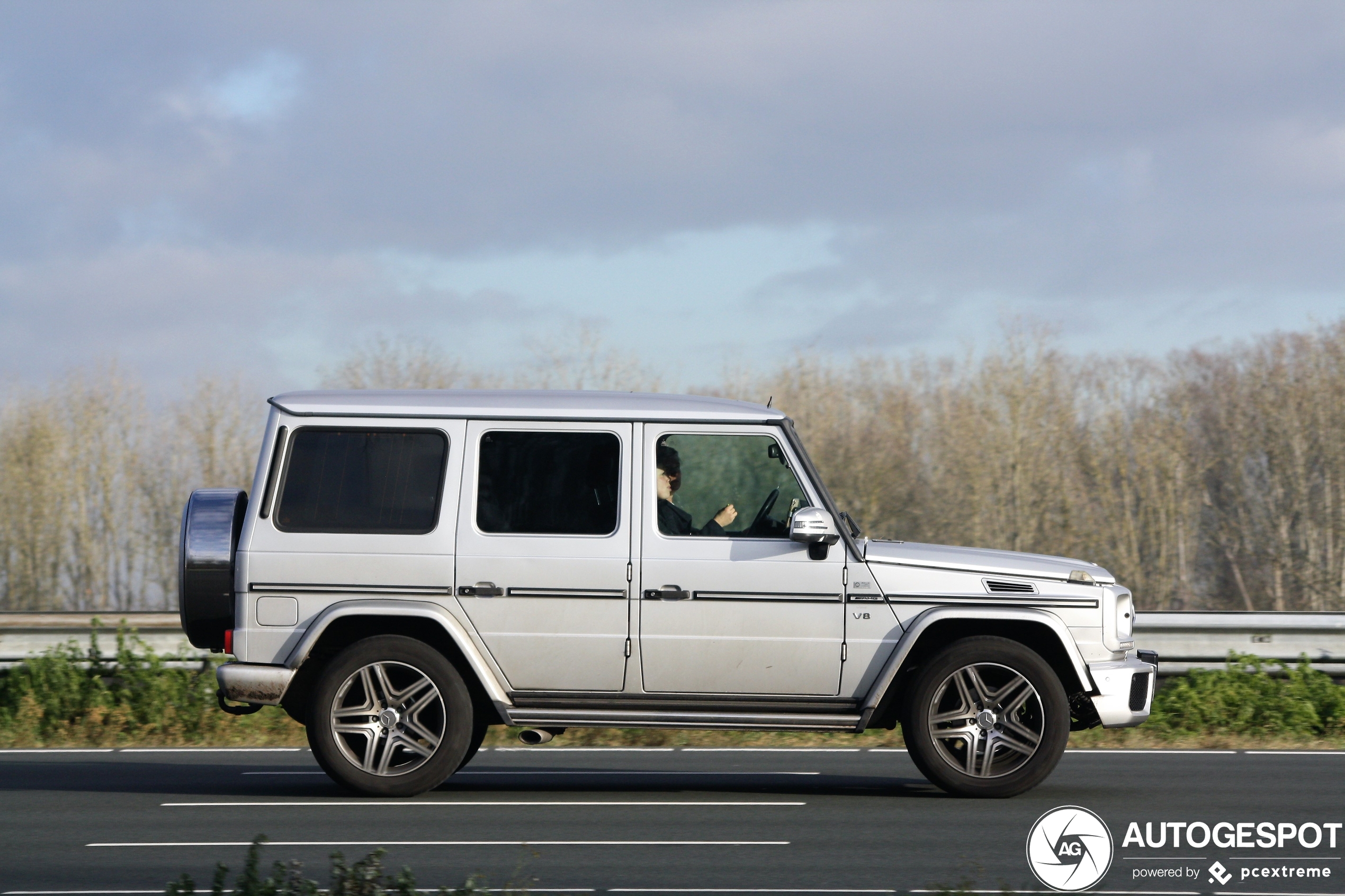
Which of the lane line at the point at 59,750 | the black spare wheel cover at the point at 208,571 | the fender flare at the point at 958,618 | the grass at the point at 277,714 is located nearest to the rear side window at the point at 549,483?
the black spare wheel cover at the point at 208,571

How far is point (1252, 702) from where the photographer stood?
11547 millimetres

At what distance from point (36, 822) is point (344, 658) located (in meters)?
1.80

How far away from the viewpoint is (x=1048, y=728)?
7715mm

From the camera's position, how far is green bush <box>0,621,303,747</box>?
11.3 metres

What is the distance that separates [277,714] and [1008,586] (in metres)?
6.59

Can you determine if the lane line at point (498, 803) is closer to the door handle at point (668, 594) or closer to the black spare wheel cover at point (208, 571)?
the black spare wheel cover at point (208, 571)

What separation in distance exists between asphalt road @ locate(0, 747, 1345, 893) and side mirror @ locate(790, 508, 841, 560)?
1433 mm

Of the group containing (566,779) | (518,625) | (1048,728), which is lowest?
(566,779)

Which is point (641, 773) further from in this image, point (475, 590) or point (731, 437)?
point (731, 437)

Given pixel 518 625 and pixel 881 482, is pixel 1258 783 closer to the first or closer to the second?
pixel 518 625

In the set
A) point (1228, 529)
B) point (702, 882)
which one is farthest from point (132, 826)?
point (1228, 529)

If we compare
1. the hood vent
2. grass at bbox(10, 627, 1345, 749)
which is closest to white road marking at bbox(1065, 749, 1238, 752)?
grass at bbox(10, 627, 1345, 749)

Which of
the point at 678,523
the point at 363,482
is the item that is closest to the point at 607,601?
the point at 678,523

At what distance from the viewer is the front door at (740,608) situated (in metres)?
7.77
